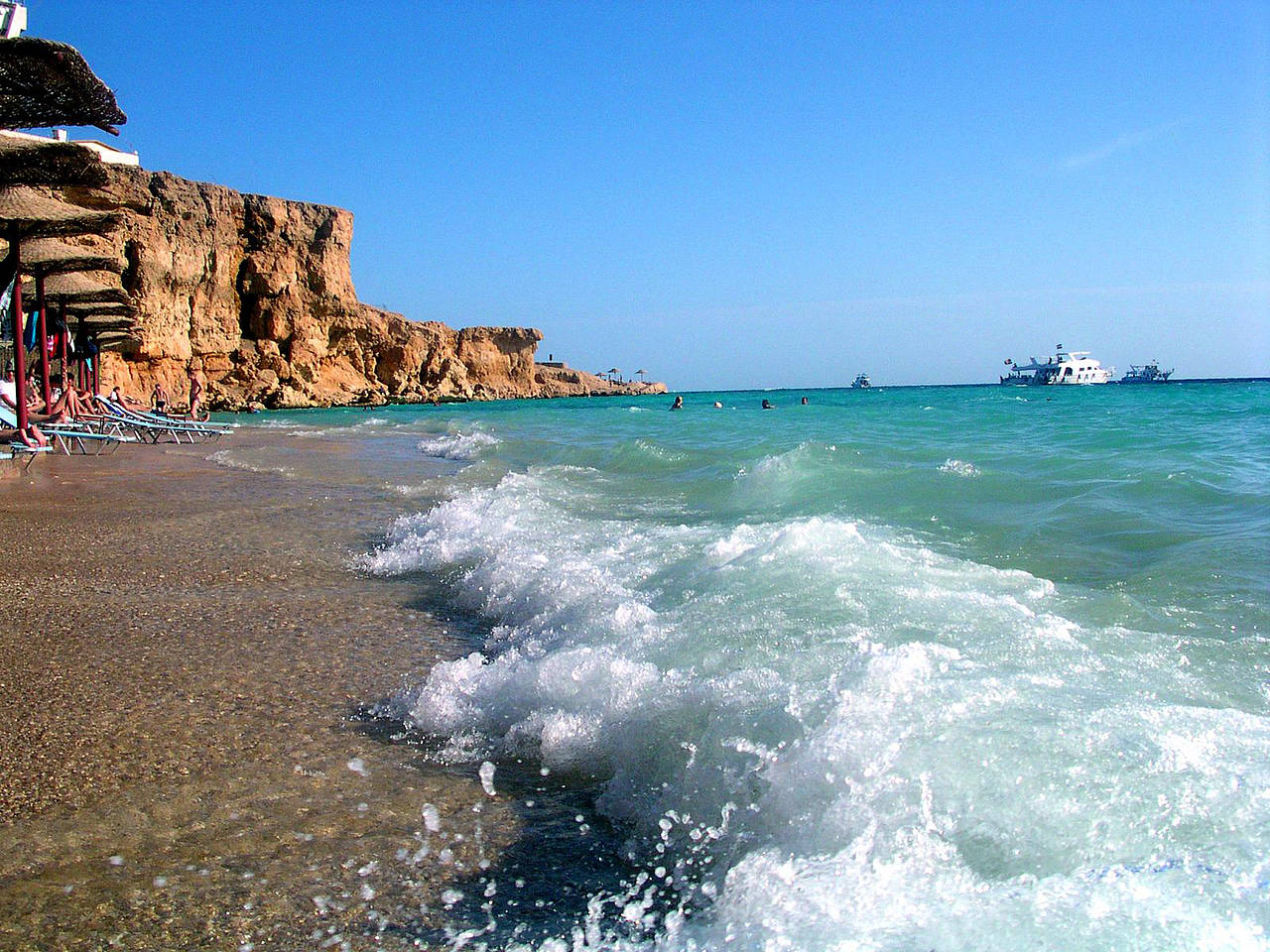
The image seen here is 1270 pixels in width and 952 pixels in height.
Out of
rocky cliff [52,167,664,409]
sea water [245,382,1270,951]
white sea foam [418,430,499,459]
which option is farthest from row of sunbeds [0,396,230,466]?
rocky cliff [52,167,664,409]

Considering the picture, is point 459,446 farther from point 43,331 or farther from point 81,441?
point 43,331

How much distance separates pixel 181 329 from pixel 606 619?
42298 mm

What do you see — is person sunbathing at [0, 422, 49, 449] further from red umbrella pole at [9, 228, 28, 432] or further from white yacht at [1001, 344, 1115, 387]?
white yacht at [1001, 344, 1115, 387]

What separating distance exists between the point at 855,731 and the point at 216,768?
1.94 meters

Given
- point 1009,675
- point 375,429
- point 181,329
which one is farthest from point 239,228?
point 1009,675

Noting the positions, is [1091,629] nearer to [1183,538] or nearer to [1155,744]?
[1155,744]

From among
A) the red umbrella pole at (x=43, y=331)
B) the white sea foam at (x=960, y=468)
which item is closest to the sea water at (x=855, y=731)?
the white sea foam at (x=960, y=468)

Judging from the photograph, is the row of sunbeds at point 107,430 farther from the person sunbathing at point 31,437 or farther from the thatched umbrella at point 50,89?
the thatched umbrella at point 50,89

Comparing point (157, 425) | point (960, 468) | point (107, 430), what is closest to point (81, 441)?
point (157, 425)

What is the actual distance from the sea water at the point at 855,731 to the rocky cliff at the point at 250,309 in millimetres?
30973

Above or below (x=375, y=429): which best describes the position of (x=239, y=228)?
above

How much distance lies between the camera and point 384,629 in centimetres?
442

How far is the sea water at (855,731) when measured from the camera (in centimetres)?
195

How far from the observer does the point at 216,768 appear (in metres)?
2.77
